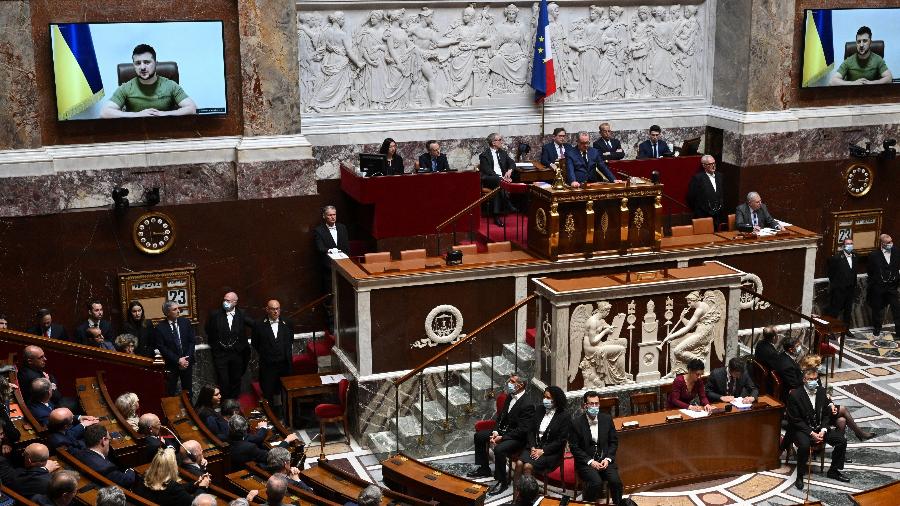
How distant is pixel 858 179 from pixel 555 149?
4804 millimetres

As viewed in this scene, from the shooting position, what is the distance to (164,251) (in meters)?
14.7

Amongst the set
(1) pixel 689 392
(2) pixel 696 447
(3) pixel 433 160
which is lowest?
(2) pixel 696 447

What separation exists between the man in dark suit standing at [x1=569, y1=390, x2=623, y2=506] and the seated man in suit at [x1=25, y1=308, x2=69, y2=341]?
5.77 metres

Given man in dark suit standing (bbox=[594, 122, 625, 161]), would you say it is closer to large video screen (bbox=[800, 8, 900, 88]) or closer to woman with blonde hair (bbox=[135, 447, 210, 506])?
large video screen (bbox=[800, 8, 900, 88])

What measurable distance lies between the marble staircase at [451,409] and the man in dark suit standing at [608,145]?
3.54 m

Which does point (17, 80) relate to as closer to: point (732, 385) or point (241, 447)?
point (241, 447)

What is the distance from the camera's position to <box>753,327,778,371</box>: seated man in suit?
13.7 m

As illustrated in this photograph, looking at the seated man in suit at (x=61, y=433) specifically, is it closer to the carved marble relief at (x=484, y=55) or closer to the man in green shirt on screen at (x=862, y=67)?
the carved marble relief at (x=484, y=55)

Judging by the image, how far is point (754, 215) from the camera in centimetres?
1608

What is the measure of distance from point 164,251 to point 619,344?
17.6 ft

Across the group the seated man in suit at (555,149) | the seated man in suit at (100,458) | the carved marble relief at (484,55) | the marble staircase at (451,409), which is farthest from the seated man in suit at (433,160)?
the seated man in suit at (100,458)

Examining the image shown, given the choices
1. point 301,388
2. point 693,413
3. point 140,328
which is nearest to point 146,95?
point 140,328

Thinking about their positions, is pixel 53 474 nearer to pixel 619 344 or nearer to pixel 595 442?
pixel 595 442

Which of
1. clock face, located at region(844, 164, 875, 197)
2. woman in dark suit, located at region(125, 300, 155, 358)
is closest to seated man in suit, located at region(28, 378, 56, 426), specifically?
woman in dark suit, located at region(125, 300, 155, 358)
